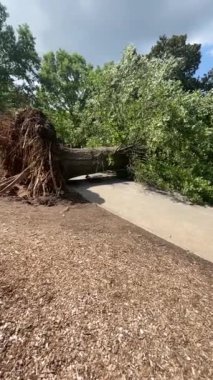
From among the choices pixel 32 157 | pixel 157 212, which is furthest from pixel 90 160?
pixel 157 212

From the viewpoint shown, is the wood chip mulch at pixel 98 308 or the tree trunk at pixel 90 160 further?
the tree trunk at pixel 90 160

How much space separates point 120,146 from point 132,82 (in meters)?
2.02

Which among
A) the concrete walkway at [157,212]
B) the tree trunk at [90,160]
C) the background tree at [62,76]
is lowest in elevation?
the concrete walkway at [157,212]

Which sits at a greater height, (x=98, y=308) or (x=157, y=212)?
(x=98, y=308)

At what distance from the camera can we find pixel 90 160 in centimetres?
720

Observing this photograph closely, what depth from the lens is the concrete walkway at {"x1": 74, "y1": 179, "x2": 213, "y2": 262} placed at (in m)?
4.46

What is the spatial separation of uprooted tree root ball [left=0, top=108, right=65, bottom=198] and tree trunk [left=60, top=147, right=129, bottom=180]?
2.01 ft

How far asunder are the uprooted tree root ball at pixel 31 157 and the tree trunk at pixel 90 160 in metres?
0.61

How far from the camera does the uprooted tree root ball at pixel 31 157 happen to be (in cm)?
558

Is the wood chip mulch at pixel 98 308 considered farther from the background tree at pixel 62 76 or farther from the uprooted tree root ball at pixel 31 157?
the background tree at pixel 62 76

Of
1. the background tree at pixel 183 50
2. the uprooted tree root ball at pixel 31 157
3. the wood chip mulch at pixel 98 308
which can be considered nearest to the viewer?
the wood chip mulch at pixel 98 308

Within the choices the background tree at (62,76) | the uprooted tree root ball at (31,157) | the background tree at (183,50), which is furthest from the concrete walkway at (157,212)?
the background tree at (183,50)

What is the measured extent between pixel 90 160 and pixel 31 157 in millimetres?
1747

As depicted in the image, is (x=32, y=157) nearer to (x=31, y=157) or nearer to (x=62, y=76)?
(x=31, y=157)
